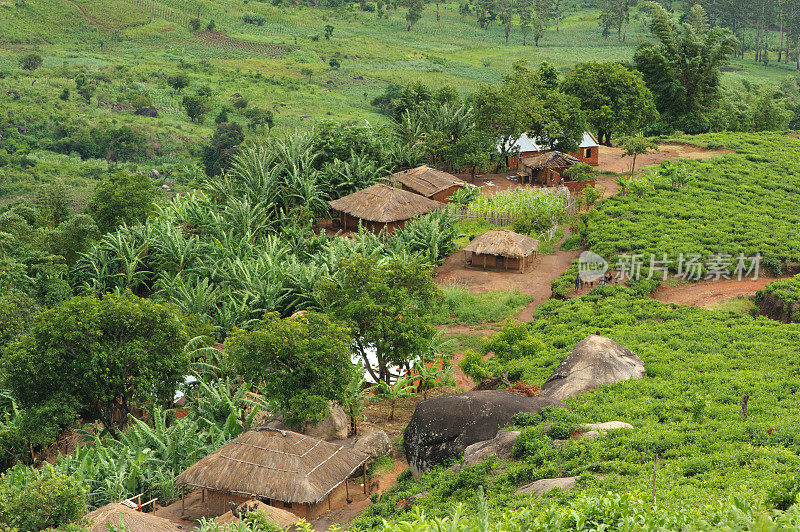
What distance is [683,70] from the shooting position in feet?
167

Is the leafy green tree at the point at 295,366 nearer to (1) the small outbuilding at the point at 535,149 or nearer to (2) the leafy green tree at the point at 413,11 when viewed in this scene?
(1) the small outbuilding at the point at 535,149

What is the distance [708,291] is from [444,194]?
13697 millimetres

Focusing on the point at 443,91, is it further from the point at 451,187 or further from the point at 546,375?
the point at 546,375

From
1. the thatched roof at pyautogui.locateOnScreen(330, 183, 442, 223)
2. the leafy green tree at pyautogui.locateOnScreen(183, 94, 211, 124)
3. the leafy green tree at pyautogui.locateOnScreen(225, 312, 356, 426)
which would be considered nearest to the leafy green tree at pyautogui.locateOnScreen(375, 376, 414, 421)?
the leafy green tree at pyautogui.locateOnScreen(225, 312, 356, 426)

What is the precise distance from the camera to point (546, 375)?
22328 millimetres

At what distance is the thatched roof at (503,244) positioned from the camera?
32.0 m

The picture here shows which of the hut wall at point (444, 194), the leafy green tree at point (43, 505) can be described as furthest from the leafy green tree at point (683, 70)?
the leafy green tree at point (43, 505)

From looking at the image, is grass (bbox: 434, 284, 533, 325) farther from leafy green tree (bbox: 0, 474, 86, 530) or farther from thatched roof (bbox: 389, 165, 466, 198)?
leafy green tree (bbox: 0, 474, 86, 530)

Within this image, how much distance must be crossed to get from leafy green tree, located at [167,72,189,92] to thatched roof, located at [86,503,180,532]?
242ft

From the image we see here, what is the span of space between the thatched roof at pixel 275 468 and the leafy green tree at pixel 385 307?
4379mm

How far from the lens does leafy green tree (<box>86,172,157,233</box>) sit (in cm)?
3512

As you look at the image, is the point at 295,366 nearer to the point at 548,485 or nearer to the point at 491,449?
the point at 491,449

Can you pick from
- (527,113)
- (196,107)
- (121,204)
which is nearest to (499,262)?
(527,113)

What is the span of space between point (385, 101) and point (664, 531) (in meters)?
76.4
